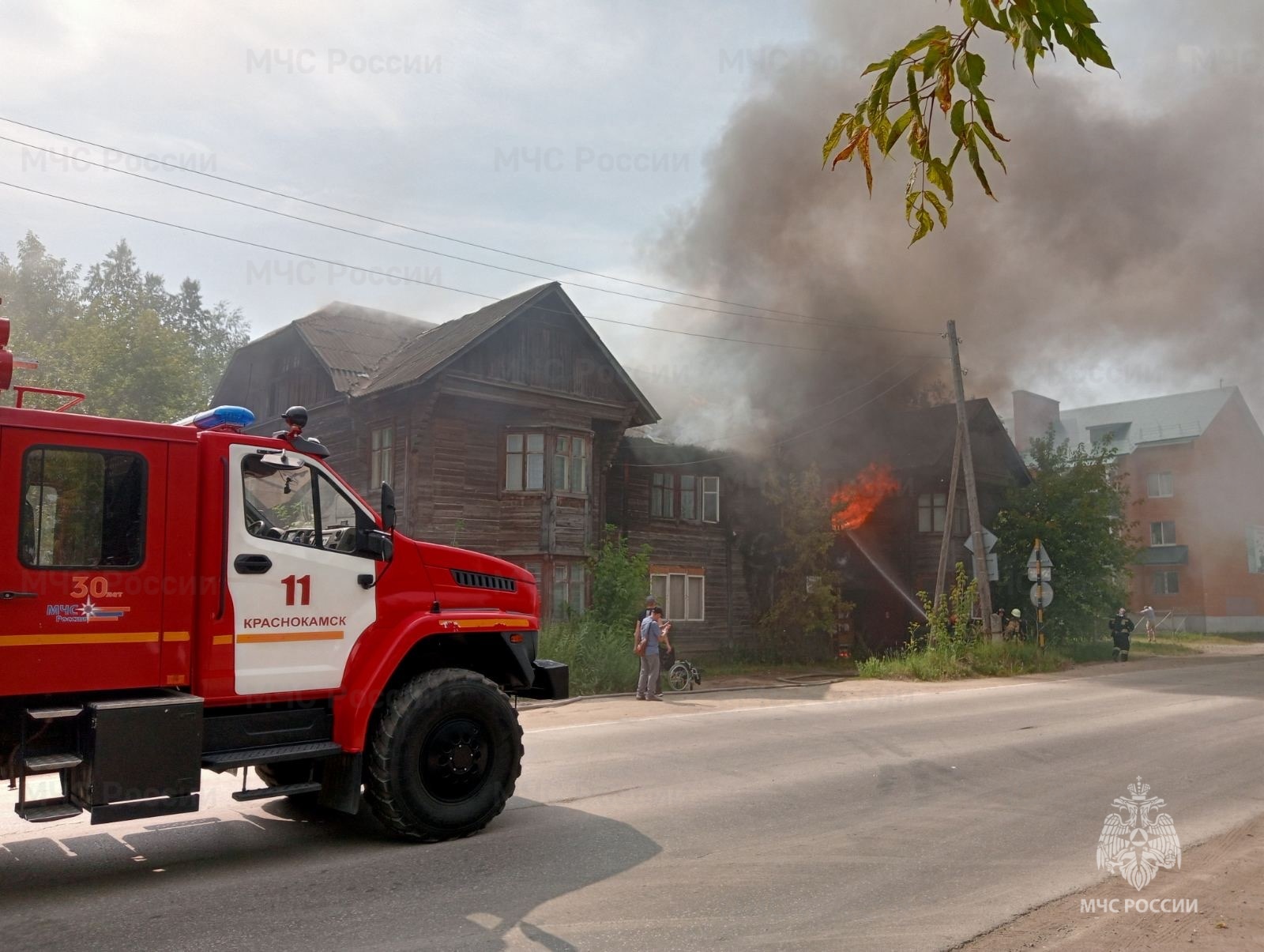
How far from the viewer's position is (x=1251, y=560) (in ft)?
164

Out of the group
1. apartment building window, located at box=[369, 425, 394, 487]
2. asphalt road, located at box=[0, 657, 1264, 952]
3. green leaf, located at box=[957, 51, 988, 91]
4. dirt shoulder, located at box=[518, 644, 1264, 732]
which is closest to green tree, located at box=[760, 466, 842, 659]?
dirt shoulder, located at box=[518, 644, 1264, 732]

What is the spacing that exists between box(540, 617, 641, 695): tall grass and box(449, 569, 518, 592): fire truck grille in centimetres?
1170

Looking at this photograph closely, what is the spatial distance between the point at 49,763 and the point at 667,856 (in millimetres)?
3357

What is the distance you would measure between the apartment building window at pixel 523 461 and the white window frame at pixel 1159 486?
40478 millimetres

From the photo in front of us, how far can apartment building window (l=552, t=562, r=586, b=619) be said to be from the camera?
76.6ft

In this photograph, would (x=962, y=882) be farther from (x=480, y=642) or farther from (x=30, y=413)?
(x=30, y=413)

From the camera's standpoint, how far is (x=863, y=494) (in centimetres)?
3253

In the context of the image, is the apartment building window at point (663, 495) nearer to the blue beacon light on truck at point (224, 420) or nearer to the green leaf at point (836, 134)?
the blue beacon light on truck at point (224, 420)

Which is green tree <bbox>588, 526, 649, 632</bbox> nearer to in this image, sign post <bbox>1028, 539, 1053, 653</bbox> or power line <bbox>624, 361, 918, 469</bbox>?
power line <bbox>624, 361, 918, 469</bbox>

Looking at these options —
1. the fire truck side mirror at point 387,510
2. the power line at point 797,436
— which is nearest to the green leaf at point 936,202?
the fire truck side mirror at point 387,510

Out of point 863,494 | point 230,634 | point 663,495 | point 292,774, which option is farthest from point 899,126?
point 863,494

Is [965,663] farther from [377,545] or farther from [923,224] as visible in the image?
[923,224]

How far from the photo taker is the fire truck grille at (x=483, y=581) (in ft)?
22.4

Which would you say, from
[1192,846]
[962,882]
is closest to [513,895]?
[962,882]
